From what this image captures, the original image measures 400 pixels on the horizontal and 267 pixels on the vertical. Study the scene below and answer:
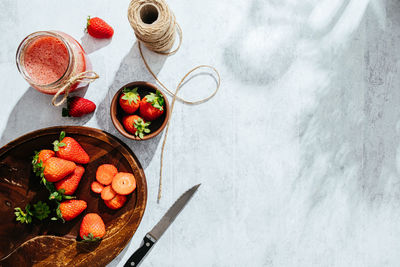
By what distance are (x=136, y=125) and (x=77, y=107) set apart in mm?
219

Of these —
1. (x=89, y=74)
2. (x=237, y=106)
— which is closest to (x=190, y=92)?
(x=237, y=106)

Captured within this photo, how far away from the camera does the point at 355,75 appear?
1.22m

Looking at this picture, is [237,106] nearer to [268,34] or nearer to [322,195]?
[268,34]

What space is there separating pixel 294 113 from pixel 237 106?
0.71 feet

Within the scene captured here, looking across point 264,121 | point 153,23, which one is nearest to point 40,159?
point 153,23

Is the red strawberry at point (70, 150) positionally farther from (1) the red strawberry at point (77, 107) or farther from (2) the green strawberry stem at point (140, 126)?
(2) the green strawberry stem at point (140, 126)

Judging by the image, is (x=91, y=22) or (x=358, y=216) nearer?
(x=91, y=22)

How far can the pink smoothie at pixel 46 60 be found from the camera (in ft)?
3.34

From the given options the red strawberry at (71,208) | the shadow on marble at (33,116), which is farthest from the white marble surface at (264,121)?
the red strawberry at (71,208)

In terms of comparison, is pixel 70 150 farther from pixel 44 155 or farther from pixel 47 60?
pixel 47 60

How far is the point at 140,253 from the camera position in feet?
3.83

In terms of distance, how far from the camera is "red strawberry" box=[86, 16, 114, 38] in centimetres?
112

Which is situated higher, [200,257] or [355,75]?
[355,75]

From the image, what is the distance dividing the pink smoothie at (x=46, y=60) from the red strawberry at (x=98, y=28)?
0.15m
